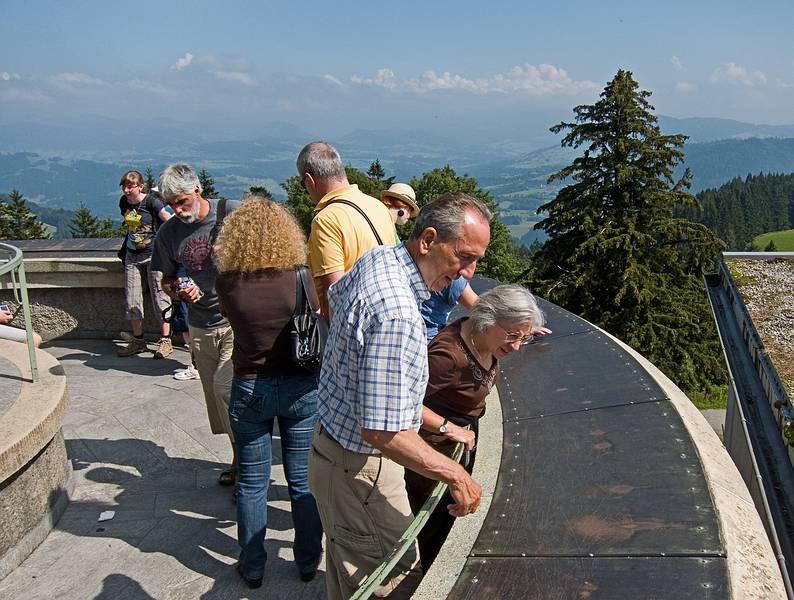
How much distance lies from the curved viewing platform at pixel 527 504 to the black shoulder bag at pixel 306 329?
0.90 m

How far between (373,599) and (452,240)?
4.67 ft

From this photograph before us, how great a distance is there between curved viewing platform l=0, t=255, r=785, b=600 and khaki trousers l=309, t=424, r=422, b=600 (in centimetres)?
23

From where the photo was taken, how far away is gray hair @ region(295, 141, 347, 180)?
3717 mm

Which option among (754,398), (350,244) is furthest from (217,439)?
(754,398)

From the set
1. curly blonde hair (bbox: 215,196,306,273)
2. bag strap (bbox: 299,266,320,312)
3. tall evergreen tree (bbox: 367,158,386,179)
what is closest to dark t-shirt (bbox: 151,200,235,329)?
curly blonde hair (bbox: 215,196,306,273)

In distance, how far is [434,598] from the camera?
7.34 ft

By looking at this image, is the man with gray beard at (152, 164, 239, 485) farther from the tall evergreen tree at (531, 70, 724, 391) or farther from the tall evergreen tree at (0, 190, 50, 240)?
the tall evergreen tree at (0, 190, 50, 240)

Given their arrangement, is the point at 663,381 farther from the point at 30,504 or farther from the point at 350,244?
the point at 30,504

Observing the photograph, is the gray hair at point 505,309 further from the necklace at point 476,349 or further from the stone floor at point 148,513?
the stone floor at point 148,513

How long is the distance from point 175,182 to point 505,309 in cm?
235

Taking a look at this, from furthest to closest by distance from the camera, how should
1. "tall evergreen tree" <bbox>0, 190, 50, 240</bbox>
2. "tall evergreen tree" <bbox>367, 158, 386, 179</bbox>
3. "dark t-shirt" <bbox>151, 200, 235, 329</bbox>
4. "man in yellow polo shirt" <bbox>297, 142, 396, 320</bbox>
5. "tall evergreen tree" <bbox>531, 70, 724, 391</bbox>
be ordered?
"tall evergreen tree" <bbox>0, 190, 50, 240</bbox> < "tall evergreen tree" <bbox>367, 158, 386, 179</bbox> < "tall evergreen tree" <bbox>531, 70, 724, 391</bbox> < "dark t-shirt" <bbox>151, 200, 235, 329</bbox> < "man in yellow polo shirt" <bbox>297, 142, 396, 320</bbox>

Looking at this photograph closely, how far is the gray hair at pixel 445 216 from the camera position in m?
2.27

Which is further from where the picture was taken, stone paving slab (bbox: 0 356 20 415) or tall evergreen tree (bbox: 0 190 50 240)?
tall evergreen tree (bbox: 0 190 50 240)

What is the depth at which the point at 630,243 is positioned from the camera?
27.7 metres
